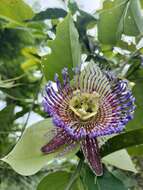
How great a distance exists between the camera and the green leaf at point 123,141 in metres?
0.49

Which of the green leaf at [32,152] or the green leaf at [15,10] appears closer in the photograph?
the green leaf at [32,152]

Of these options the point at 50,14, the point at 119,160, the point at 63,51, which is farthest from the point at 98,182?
the point at 50,14

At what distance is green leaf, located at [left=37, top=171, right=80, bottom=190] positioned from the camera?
20.2 inches

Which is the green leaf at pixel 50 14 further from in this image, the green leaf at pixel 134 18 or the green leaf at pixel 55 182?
the green leaf at pixel 55 182

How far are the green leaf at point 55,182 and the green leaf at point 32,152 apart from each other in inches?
1.6

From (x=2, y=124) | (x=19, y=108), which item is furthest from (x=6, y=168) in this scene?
(x=19, y=108)

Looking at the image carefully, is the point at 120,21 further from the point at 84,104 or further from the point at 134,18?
the point at 84,104

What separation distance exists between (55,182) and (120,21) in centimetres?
22

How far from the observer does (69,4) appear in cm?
66

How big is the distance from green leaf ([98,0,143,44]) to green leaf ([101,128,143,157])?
0.16 metres

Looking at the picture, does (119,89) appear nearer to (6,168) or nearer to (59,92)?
(59,92)

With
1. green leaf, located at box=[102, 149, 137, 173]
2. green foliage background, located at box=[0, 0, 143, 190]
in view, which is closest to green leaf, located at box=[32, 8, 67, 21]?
green foliage background, located at box=[0, 0, 143, 190]

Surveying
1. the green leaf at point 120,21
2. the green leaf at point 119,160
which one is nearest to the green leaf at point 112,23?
the green leaf at point 120,21

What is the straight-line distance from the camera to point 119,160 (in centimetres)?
53
